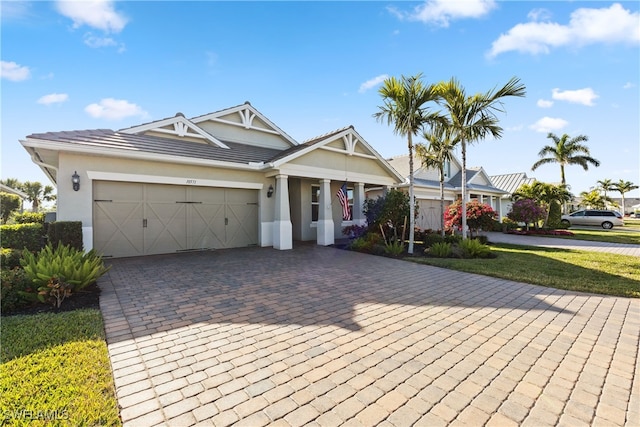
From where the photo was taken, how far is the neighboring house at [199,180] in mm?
8703

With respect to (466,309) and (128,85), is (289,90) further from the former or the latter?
(466,309)

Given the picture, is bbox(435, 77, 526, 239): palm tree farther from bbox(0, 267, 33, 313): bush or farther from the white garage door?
bbox(0, 267, 33, 313): bush

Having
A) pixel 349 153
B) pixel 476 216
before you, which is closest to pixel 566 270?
pixel 476 216

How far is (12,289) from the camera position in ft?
16.3

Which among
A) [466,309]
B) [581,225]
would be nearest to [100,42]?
[466,309]

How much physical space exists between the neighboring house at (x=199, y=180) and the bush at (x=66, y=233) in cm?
58

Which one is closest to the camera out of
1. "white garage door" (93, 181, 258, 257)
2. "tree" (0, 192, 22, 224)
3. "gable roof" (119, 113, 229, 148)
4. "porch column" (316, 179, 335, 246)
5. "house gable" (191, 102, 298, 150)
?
"white garage door" (93, 181, 258, 257)

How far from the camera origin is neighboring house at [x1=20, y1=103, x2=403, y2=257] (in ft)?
28.6

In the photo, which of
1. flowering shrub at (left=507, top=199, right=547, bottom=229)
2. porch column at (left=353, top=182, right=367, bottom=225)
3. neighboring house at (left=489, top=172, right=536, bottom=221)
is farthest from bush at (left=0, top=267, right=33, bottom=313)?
neighboring house at (left=489, top=172, right=536, bottom=221)

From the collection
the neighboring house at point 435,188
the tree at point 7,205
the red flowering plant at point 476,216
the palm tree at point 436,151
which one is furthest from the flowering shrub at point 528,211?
the tree at point 7,205

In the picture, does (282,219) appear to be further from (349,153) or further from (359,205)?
(349,153)

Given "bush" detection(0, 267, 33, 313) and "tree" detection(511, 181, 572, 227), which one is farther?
"tree" detection(511, 181, 572, 227)

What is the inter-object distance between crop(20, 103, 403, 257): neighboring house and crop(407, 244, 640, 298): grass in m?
5.98

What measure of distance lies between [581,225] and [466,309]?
31.6 metres
